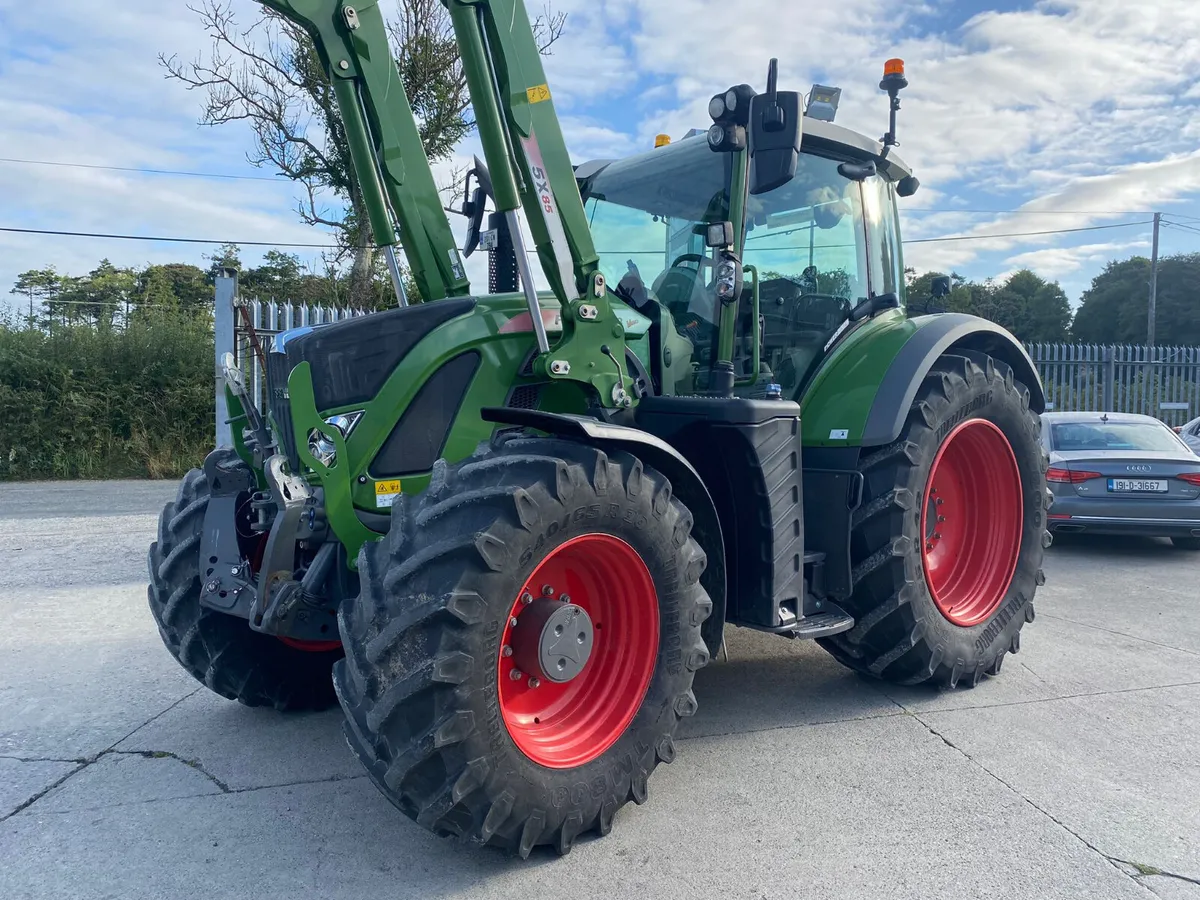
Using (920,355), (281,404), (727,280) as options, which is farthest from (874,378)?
(281,404)

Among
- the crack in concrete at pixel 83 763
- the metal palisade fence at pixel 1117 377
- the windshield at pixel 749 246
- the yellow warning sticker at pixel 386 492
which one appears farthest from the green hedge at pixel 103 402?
the metal palisade fence at pixel 1117 377

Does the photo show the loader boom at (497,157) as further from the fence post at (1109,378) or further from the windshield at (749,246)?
the fence post at (1109,378)

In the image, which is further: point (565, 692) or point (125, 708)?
point (125, 708)

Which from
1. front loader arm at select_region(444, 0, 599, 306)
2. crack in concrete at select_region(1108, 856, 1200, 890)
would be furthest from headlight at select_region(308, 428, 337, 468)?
crack in concrete at select_region(1108, 856, 1200, 890)

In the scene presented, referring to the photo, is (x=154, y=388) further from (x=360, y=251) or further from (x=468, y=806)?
(x=468, y=806)

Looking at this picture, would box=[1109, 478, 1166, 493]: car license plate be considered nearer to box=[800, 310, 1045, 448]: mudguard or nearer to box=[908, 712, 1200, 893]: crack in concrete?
box=[800, 310, 1045, 448]: mudguard

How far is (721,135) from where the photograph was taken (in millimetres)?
3600

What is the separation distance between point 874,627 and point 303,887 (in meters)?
2.56

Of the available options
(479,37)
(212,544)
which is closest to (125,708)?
(212,544)

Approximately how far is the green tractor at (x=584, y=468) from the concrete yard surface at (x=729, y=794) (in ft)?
0.82

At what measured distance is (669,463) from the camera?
3.18 m

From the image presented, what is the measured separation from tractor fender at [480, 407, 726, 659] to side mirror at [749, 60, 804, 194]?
1.13 metres

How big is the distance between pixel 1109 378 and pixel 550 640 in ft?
54.6

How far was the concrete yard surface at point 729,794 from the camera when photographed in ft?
8.55
